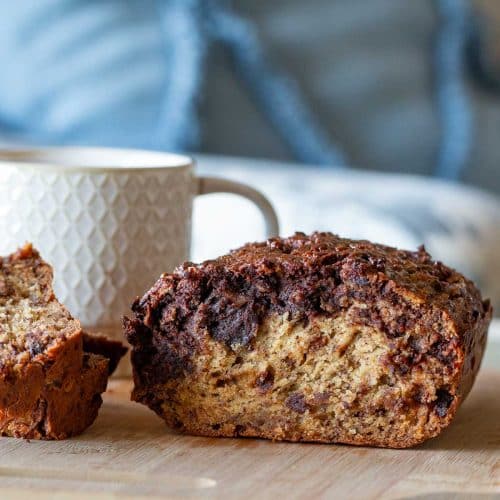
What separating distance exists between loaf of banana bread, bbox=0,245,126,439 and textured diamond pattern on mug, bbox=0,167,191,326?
7.9 inches

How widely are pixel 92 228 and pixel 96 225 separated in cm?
1

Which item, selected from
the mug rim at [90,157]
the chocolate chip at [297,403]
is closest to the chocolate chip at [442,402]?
the chocolate chip at [297,403]

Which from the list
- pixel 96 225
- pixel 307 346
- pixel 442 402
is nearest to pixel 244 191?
pixel 96 225

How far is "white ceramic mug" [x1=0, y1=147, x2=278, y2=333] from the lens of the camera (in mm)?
2045

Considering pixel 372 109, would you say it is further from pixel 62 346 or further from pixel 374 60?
pixel 62 346

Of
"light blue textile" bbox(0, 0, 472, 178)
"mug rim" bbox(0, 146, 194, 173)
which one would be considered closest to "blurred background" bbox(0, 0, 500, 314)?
"light blue textile" bbox(0, 0, 472, 178)

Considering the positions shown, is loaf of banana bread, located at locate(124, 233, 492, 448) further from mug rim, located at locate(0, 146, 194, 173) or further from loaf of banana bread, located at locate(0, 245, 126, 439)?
mug rim, located at locate(0, 146, 194, 173)

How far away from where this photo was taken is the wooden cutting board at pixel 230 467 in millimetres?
1510

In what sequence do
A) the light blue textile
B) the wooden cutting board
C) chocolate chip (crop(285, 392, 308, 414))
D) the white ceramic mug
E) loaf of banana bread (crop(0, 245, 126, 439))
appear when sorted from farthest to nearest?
the light blue textile
the white ceramic mug
chocolate chip (crop(285, 392, 308, 414))
loaf of banana bread (crop(0, 245, 126, 439))
the wooden cutting board

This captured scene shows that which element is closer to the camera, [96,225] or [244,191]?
[96,225]

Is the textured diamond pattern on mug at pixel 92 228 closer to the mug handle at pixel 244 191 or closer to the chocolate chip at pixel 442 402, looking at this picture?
the mug handle at pixel 244 191

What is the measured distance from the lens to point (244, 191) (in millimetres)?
2256

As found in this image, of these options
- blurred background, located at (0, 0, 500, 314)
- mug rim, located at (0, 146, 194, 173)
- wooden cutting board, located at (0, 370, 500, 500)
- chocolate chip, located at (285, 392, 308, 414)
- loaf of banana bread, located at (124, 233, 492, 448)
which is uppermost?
blurred background, located at (0, 0, 500, 314)

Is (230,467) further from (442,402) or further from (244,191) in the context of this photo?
(244,191)
